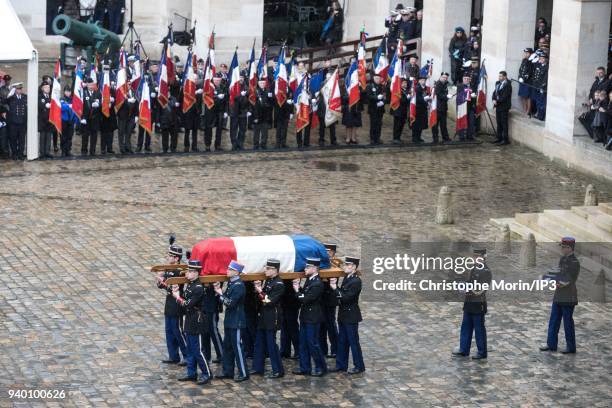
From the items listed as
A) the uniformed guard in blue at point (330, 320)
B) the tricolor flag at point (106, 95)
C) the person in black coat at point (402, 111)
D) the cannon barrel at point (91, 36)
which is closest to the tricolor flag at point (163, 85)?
Result: the tricolor flag at point (106, 95)

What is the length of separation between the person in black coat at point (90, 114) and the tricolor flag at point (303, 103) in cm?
400

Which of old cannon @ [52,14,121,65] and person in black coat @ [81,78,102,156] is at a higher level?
old cannon @ [52,14,121,65]

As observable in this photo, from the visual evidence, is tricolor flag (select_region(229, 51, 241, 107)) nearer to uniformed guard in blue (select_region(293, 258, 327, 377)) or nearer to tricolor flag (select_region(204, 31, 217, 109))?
tricolor flag (select_region(204, 31, 217, 109))

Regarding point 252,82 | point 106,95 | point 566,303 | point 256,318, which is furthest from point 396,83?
point 256,318

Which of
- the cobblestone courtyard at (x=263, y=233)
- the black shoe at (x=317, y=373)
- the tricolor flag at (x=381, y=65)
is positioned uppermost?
the tricolor flag at (x=381, y=65)

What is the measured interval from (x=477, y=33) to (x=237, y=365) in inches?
737

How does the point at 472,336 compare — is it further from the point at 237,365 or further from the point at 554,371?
the point at 237,365

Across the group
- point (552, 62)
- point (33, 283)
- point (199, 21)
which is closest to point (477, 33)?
point (552, 62)

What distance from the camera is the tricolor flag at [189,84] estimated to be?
96.3 ft

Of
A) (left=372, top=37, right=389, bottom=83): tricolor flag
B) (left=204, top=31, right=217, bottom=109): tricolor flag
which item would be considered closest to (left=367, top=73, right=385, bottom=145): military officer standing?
(left=372, top=37, right=389, bottom=83): tricolor flag

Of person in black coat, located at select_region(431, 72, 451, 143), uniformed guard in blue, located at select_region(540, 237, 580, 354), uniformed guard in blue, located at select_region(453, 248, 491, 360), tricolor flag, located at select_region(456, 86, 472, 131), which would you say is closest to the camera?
uniformed guard in blue, located at select_region(453, 248, 491, 360)

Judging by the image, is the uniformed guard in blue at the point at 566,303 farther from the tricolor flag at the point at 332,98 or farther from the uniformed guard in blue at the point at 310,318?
the tricolor flag at the point at 332,98

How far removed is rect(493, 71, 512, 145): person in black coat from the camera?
31203 millimetres

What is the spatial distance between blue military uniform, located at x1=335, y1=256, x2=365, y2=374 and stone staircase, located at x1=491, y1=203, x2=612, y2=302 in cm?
473
